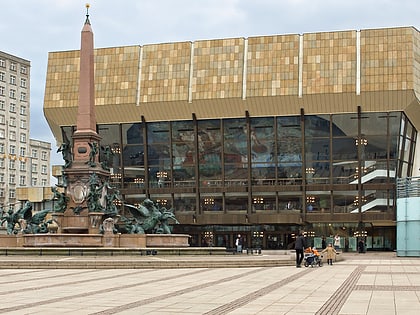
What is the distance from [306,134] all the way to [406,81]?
10.7m

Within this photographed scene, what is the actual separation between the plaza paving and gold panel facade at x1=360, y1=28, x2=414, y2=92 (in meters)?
41.9

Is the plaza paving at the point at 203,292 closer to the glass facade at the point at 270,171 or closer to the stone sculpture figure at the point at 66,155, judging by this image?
the stone sculpture figure at the point at 66,155

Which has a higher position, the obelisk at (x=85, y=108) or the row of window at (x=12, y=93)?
the row of window at (x=12, y=93)

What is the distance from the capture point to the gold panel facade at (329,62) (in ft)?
220

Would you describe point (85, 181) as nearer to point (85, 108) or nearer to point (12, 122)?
point (85, 108)

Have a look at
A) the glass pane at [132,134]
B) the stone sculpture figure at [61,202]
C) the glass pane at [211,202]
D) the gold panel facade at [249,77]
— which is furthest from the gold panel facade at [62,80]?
the stone sculpture figure at [61,202]

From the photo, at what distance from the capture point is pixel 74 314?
1398 cm

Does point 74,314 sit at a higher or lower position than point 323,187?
lower

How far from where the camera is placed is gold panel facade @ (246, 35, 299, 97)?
6838 centimetres

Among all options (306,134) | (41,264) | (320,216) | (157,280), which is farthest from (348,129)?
(157,280)

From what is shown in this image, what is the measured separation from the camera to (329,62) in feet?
223

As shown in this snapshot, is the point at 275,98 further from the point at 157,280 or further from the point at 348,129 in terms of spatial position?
the point at 157,280

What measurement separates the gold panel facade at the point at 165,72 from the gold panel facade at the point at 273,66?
640 centimetres

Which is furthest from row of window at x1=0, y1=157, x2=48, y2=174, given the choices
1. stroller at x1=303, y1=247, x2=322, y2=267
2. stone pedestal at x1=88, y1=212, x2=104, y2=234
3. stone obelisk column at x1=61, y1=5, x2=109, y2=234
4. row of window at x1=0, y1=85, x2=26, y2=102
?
stroller at x1=303, y1=247, x2=322, y2=267
